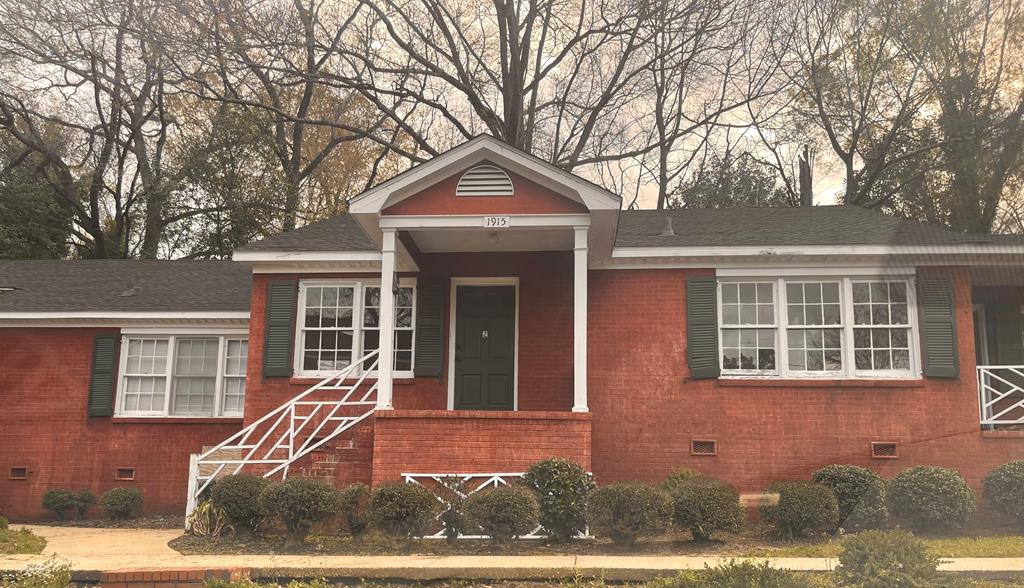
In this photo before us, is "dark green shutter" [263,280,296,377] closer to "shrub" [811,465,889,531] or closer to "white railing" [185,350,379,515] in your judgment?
"white railing" [185,350,379,515]

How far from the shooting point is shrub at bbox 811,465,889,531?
10836 mm

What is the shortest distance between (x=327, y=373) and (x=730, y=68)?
18.2m

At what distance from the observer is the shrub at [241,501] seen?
10.4 metres

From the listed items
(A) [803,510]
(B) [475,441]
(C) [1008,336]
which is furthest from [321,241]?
(C) [1008,336]

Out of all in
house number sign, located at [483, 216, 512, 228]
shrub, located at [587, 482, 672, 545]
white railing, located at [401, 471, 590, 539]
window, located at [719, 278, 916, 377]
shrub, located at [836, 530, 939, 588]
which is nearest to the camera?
shrub, located at [836, 530, 939, 588]

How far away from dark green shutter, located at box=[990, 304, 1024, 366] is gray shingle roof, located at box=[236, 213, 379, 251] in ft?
34.6

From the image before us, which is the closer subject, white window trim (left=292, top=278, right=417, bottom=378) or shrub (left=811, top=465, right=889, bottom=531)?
shrub (left=811, top=465, right=889, bottom=531)

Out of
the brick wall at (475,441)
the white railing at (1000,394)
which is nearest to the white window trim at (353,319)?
the brick wall at (475,441)

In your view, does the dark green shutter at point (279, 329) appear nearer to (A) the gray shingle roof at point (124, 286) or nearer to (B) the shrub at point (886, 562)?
(A) the gray shingle roof at point (124, 286)

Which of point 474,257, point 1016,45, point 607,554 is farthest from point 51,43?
point 1016,45

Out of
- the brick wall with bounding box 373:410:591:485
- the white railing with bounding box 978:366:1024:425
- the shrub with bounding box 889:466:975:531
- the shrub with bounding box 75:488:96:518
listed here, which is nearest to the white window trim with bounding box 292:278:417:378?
the brick wall with bounding box 373:410:591:485

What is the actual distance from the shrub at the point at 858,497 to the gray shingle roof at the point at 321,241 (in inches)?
302

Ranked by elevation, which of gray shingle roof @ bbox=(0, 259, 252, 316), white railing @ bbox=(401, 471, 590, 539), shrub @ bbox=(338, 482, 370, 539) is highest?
gray shingle roof @ bbox=(0, 259, 252, 316)

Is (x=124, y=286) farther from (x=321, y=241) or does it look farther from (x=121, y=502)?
(x=321, y=241)
